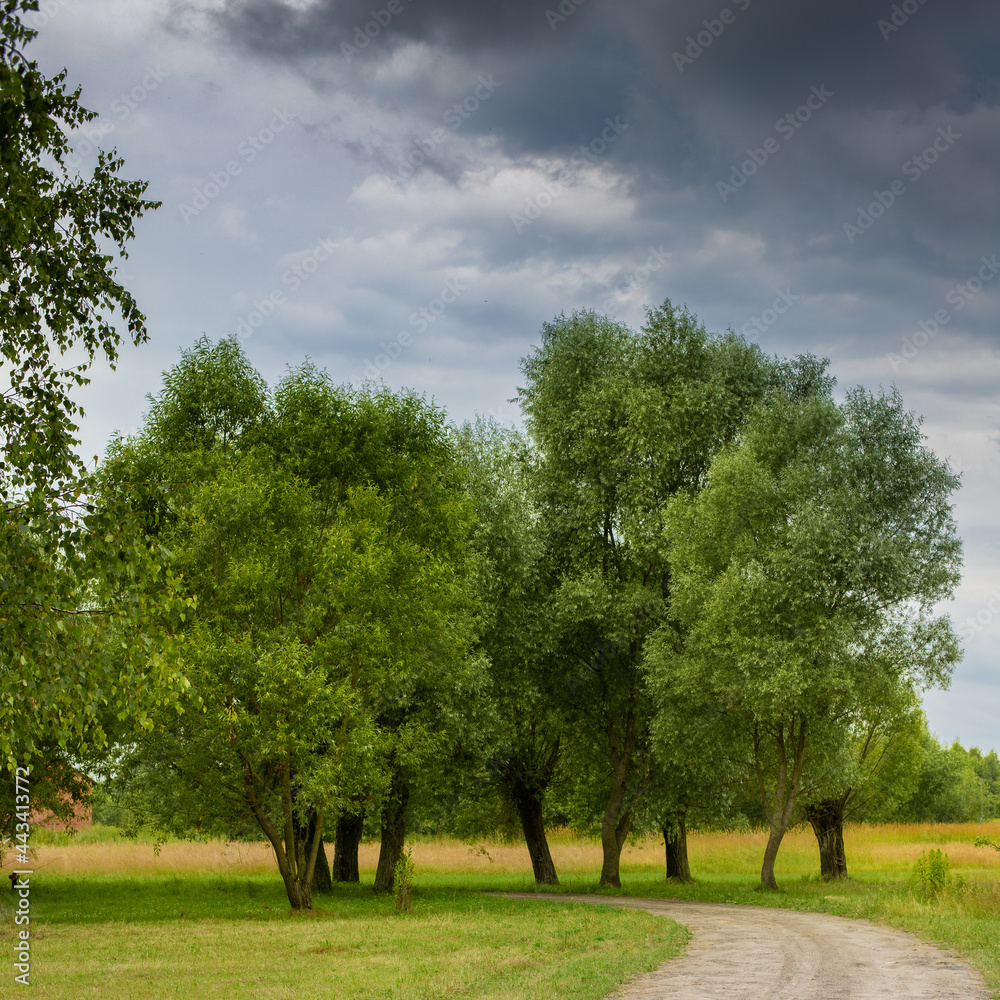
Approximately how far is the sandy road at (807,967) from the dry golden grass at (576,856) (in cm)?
2355

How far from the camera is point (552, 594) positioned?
110ft

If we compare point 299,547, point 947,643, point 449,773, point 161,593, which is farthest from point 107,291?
point 947,643

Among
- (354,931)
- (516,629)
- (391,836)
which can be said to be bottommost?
(391,836)

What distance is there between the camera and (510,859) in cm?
4800

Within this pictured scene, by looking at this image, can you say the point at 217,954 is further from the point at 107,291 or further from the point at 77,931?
the point at 107,291

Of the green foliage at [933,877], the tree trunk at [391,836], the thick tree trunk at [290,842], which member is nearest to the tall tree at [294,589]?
the thick tree trunk at [290,842]

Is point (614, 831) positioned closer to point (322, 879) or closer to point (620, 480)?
point (322, 879)

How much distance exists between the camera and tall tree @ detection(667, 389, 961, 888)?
27797 millimetres

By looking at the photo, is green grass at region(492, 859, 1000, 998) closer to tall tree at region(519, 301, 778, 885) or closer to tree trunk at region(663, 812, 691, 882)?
tree trunk at region(663, 812, 691, 882)

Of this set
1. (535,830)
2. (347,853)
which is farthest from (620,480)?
(347,853)

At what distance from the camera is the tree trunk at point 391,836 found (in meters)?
31.2

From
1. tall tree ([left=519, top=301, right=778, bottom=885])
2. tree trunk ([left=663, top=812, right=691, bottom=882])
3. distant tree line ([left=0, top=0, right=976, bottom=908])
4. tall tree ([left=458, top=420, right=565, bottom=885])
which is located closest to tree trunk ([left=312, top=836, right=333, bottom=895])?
distant tree line ([left=0, top=0, right=976, bottom=908])

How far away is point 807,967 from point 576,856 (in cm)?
3459

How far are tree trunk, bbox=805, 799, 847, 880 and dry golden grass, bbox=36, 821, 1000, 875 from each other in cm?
759
